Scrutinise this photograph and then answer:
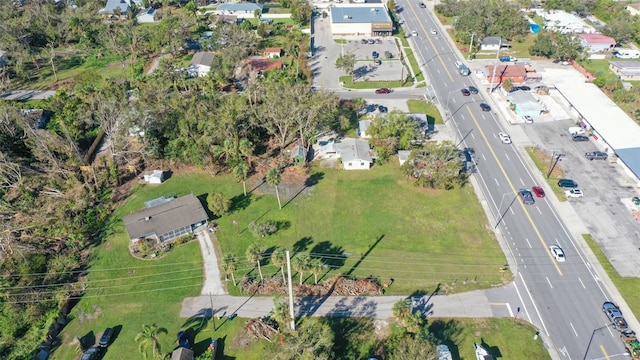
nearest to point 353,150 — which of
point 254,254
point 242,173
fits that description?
point 242,173

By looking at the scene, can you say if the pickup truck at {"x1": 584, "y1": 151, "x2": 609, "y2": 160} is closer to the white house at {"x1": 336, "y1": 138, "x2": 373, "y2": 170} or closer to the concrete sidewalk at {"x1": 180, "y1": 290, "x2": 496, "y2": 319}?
the white house at {"x1": 336, "y1": 138, "x2": 373, "y2": 170}

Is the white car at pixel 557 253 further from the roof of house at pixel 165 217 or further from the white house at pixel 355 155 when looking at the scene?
the roof of house at pixel 165 217

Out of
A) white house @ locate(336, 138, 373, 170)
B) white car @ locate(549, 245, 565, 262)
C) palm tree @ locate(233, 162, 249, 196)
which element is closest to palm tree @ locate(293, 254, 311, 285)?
palm tree @ locate(233, 162, 249, 196)

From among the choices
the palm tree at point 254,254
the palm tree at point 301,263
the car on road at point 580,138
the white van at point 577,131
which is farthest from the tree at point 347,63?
the palm tree at point 301,263

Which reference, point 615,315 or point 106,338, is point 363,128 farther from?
point 106,338

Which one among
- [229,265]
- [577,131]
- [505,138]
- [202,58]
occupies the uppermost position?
[202,58]

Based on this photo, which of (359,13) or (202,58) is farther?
(359,13)
